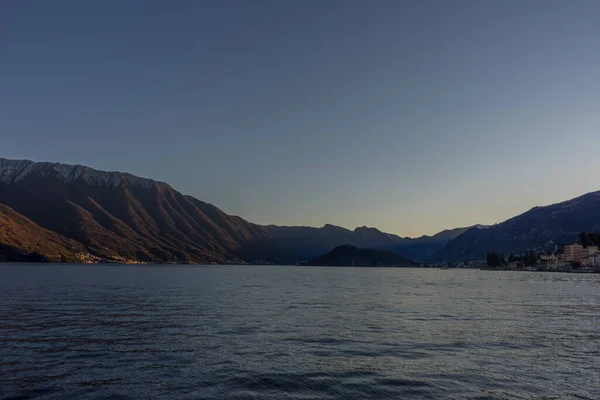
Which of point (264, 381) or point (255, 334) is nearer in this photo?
point (264, 381)

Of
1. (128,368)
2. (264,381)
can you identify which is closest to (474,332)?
(264,381)

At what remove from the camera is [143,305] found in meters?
75.3

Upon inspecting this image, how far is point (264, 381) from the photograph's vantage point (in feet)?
97.3

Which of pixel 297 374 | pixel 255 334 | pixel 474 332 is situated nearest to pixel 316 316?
pixel 255 334

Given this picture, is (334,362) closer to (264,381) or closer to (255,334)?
(264,381)

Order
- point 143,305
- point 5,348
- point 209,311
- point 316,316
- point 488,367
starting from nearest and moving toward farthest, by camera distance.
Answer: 1. point 488,367
2. point 5,348
3. point 316,316
4. point 209,311
5. point 143,305

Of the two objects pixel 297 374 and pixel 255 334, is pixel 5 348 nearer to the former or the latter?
pixel 255 334

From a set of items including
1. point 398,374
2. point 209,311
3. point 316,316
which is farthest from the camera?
point 209,311

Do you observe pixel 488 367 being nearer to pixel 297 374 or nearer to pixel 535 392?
pixel 535 392

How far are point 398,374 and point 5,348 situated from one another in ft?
118

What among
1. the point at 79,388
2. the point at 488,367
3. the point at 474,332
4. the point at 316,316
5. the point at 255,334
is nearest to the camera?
the point at 79,388

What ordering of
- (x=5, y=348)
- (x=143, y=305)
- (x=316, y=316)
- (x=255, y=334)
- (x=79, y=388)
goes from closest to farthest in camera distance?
(x=79, y=388)
(x=5, y=348)
(x=255, y=334)
(x=316, y=316)
(x=143, y=305)

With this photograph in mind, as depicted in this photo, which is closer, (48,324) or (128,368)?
(128,368)

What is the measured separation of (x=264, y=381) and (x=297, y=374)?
9.70 feet
